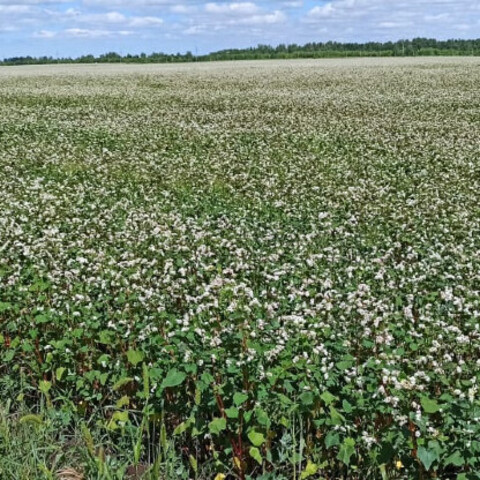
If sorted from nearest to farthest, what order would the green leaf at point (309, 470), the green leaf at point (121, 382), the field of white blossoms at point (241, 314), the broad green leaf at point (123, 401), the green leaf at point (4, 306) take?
the green leaf at point (309, 470) → the field of white blossoms at point (241, 314) → the broad green leaf at point (123, 401) → the green leaf at point (121, 382) → the green leaf at point (4, 306)

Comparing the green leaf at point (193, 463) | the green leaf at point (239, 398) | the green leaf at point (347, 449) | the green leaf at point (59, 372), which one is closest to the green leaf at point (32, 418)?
the green leaf at point (59, 372)

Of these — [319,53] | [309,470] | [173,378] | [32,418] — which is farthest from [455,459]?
[319,53]

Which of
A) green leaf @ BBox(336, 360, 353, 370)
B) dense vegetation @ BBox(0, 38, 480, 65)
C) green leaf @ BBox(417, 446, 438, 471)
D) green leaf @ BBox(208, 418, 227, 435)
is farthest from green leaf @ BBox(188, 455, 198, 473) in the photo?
dense vegetation @ BBox(0, 38, 480, 65)

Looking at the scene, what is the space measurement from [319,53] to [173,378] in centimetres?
12454

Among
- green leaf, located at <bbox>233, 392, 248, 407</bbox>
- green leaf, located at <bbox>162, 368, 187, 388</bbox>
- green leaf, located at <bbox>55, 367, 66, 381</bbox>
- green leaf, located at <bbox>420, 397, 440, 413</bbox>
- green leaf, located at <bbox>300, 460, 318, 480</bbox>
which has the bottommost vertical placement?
green leaf, located at <bbox>300, 460, 318, 480</bbox>

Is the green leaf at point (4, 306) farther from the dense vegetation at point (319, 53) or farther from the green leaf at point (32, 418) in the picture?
the dense vegetation at point (319, 53)

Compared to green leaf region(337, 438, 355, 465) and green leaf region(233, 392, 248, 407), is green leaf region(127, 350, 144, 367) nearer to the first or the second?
green leaf region(233, 392, 248, 407)

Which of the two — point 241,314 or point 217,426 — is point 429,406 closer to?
point 217,426

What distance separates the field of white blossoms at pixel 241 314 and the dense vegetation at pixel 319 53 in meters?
107

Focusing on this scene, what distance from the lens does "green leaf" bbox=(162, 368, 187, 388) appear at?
4926mm

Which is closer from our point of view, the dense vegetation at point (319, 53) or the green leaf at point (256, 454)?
the green leaf at point (256, 454)

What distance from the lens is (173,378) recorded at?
500 centimetres

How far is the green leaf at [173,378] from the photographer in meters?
Result: 4.93

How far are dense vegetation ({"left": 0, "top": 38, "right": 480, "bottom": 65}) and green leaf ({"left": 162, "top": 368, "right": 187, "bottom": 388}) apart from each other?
118900 millimetres
